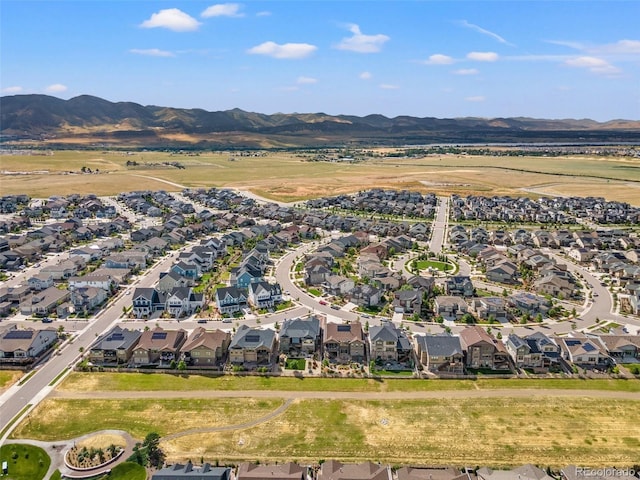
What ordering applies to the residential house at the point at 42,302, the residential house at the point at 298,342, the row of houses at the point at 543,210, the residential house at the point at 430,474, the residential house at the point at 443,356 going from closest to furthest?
the residential house at the point at 430,474 < the residential house at the point at 443,356 < the residential house at the point at 298,342 < the residential house at the point at 42,302 < the row of houses at the point at 543,210

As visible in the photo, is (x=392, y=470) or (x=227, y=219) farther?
(x=227, y=219)

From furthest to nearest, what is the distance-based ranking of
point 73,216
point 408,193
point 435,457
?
point 408,193, point 73,216, point 435,457

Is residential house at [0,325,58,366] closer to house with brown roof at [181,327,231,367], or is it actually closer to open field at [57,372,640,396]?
open field at [57,372,640,396]

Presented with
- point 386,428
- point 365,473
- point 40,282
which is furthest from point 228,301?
point 365,473

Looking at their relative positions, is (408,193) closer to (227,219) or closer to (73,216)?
(227,219)

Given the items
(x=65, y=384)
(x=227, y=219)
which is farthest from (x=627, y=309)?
(x=227, y=219)

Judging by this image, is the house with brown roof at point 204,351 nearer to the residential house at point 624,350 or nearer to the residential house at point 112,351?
the residential house at point 112,351

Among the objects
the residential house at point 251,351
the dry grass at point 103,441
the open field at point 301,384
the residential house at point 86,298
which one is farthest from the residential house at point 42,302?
the dry grass at point 103,441
